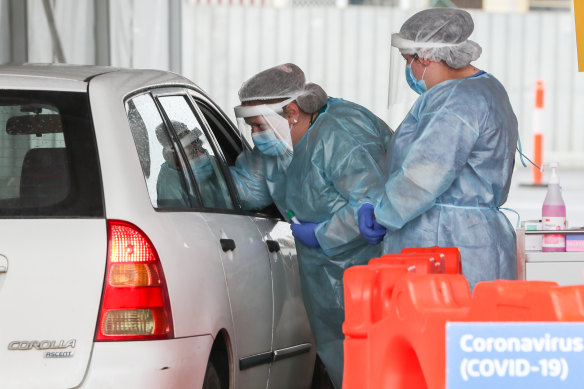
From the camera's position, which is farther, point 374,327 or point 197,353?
point 197,353

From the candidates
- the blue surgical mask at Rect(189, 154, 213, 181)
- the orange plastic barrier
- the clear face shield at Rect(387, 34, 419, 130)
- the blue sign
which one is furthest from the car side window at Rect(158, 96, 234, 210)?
the blue sign

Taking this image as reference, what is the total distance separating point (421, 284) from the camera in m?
2.32

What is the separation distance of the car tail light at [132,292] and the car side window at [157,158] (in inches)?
8.8

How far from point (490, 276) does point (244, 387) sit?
40.6 inches

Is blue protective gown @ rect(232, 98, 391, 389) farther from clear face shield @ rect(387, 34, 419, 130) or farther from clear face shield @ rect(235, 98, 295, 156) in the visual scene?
clear face shield @ rect(387, 34, 419, 130)

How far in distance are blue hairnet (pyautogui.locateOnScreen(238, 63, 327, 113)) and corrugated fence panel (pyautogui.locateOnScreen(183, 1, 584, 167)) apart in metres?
11.8

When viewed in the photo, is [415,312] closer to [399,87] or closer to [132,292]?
[132,292]

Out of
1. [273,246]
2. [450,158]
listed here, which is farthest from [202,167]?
[450,158]

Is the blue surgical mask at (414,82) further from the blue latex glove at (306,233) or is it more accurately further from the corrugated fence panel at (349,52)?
the corrugated fence panel at (349,52)

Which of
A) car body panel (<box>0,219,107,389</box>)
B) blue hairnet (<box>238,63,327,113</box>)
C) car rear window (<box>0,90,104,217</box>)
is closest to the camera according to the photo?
car body panel (<box>0,219,107,389</box>)

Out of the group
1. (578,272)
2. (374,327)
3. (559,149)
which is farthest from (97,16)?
(559,149)

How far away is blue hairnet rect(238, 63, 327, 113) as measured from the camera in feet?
16.1

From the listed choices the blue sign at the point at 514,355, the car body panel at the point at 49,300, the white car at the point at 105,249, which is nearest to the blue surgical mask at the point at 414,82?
the white car at the point at 105,249

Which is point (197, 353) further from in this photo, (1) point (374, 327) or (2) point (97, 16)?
(2) point (97, 16)
